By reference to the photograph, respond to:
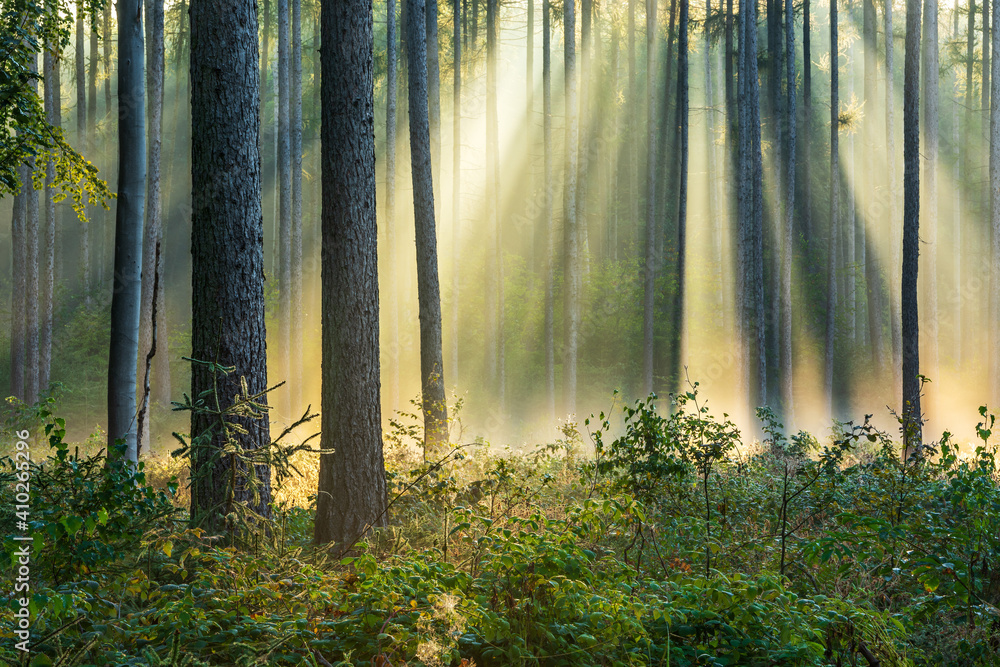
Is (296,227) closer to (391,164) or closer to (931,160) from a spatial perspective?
(391,164)

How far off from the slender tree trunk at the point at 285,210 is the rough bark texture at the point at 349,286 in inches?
444

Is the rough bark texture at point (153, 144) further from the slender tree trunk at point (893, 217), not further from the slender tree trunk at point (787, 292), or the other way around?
the slender tree trunk at point (893, 217)

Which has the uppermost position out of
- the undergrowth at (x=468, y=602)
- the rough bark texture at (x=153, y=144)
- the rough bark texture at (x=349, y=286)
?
the rough bark texture at (x=153, y=144)

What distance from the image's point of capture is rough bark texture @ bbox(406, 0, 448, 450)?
356 inches

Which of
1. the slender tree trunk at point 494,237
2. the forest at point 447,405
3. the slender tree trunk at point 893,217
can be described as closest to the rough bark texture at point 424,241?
the forest at point 447,405

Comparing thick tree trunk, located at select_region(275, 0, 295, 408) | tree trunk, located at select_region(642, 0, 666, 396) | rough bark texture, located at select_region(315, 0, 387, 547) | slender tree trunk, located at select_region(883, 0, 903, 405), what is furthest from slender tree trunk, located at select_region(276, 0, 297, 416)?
slender tree trunk, located at select_region(883, 0, 903, 405)

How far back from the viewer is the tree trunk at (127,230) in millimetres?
7035

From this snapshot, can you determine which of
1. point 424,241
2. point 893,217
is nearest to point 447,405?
point 424,241

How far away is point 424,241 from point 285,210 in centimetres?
929

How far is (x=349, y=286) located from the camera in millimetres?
5398

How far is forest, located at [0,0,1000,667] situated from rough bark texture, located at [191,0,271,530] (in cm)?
2

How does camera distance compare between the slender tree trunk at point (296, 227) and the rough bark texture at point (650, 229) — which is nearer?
the slender tree trunk at point (296, 227)

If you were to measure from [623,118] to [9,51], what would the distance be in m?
29.6

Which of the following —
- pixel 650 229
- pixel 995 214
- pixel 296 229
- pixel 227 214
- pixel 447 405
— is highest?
pixel 650 229
